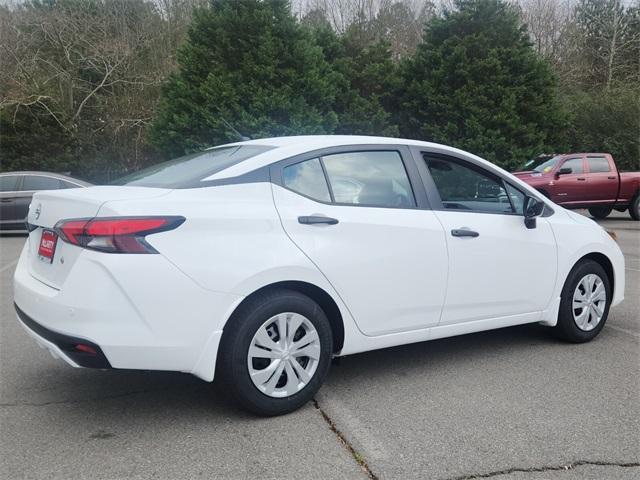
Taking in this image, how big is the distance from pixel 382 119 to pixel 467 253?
54.3 feet

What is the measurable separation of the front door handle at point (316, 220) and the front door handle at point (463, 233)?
3.05ft

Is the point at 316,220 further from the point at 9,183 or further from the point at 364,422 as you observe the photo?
the point at 9,183

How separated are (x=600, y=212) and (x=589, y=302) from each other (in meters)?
13.3

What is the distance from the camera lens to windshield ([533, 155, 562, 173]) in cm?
1511

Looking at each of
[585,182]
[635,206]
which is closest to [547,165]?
[585,182]

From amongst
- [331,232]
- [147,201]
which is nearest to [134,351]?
[147,201]

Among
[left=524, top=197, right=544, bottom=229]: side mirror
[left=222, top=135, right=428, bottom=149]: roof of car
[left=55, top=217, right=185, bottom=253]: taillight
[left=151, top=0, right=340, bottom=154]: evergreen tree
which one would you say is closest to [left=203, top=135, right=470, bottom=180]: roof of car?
[left=222, top=135, right=428, bottom=149]: roof of car

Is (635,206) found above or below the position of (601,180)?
below

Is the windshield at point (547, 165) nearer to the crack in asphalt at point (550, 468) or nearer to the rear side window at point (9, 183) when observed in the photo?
the rear side window at point (9, 183)

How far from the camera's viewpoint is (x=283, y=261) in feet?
11.0

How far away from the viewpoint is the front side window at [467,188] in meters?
4.25

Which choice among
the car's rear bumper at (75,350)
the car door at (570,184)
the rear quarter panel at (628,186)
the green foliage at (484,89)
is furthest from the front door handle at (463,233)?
the green foliage at (484,89)

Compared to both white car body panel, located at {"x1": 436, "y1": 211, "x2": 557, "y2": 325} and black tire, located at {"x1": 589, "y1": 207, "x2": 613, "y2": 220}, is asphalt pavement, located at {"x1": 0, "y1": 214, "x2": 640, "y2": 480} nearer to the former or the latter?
white car body panel, located at {"x1": 436, "y1": 211, "x2": 557, "y2": 325}

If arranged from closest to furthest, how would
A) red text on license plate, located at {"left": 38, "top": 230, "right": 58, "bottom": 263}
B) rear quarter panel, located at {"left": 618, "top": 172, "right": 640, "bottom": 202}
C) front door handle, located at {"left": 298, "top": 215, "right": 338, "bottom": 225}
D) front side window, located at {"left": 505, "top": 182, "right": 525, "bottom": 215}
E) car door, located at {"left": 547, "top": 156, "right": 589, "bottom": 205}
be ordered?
red text on license plate, located at {"left": 38, "top": 230, "right": 58, "bottom": 263}
front door handle, located at {"left": 298, "top": 215, "right": 338, "bottom": 225}
front side window, located at {"left": 505, "top": 182, "right": 525, "bottom": 215}
car door, located at {"left": 547, "top": 156, "right": 589, "bottom": 205}
rear quarter panel, located at {"left": 618, "top": 172, "right": 640, "bottom": 202}
